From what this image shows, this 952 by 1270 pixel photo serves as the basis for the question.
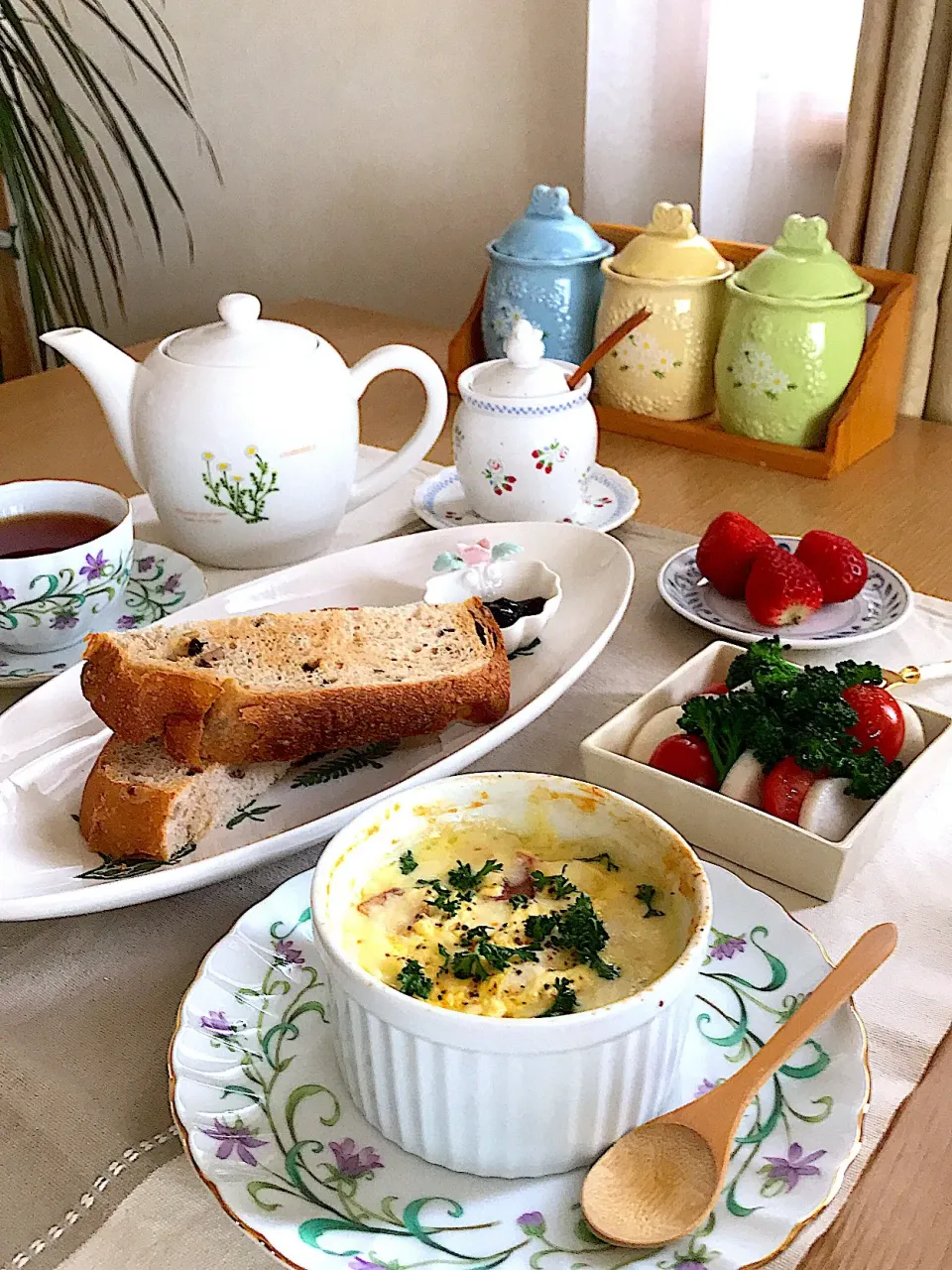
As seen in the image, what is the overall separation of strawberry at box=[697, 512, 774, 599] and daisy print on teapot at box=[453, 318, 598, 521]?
0.54 ft

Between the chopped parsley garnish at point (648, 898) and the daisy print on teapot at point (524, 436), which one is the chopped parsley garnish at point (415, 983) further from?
the daisy print on teapot at point (524, 436)

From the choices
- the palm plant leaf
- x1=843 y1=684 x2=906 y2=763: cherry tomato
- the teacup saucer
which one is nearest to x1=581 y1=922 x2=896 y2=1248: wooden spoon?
x1=843 y1=684 x2=906 y2=763: cherry tomato

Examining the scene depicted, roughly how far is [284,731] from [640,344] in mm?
826

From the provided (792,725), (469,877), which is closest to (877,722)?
(792,725)

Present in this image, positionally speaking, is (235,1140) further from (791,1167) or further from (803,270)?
(803,270)

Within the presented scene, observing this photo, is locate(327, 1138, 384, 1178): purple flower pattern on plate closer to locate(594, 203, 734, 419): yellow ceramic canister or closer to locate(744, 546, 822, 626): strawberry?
locate(744, 546, 822, 626): strawberry

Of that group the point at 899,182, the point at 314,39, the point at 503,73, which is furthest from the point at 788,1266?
the point at 314,39

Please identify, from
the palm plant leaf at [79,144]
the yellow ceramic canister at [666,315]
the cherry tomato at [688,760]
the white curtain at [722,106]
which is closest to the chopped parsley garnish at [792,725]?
the cherry tomato at [688,760]

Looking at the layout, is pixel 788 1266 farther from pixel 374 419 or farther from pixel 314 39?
pixel 314 39

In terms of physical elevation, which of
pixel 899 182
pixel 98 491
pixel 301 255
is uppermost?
pixel 899 182

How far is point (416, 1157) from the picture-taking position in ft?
1.75

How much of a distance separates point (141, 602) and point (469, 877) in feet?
1.64

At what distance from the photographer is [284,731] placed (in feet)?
2.50

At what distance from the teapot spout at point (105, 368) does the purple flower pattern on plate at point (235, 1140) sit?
0.69m
